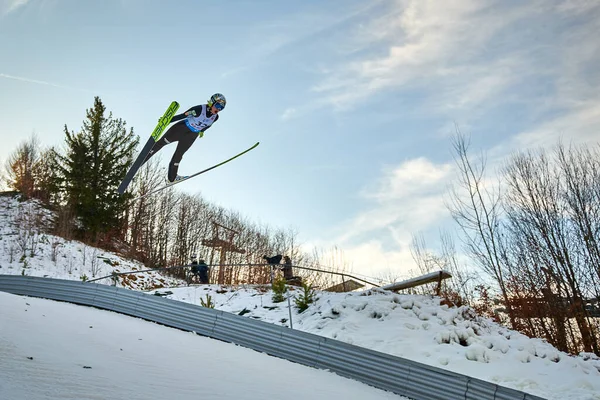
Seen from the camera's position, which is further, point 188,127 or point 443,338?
point 188,127

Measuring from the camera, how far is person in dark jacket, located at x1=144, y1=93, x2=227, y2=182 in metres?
9.77

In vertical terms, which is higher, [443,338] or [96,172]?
[96,172]

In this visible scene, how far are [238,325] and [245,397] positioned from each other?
13.2 feet

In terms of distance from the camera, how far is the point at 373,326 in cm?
824

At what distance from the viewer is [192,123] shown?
980cm

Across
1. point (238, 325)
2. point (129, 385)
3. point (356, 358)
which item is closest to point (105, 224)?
point (238, 325)

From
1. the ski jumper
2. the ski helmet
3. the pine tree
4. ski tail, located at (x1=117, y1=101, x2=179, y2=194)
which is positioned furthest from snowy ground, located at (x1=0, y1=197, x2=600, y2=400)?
the pine tree

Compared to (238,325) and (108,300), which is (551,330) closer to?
(238,325)

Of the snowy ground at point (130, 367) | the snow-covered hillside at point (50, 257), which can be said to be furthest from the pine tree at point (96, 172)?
the snowy ground at point (130, 367)

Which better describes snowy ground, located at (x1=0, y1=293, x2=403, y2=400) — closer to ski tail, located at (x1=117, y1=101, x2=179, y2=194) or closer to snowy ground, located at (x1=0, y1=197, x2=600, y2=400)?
snowy ground, located at (x1=0, y1=197, x2=600, y2=400)

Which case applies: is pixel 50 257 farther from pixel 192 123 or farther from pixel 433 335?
pixel 433 335

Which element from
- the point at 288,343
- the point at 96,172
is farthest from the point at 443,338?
the point at 96,172

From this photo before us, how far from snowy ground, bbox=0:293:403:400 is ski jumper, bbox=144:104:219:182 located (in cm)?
467

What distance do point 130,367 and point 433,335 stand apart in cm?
572
